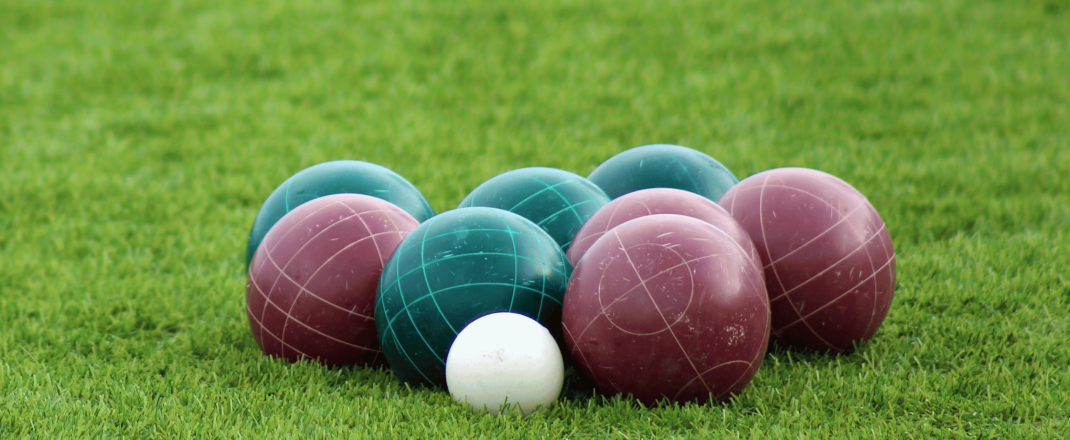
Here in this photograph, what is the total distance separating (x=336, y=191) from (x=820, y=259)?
287cm

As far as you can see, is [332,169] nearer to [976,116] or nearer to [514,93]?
[514,93]

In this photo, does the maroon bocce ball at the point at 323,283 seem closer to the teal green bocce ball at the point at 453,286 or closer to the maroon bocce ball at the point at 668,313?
the teal green bocce ball at the point at 453,286

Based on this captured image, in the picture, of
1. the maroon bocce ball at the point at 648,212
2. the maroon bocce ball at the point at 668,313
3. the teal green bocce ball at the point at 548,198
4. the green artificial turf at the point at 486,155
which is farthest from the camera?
the teal green bocce ball at the point at 548,198

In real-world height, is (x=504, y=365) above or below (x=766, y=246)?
below

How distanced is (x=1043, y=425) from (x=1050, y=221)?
392cm

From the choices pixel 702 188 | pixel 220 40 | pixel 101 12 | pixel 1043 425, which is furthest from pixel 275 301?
pixel 101 12

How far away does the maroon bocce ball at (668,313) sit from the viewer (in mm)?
4176

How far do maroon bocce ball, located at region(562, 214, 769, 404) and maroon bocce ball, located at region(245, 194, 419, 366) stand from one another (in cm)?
115

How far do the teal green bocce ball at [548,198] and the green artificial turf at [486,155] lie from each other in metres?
1.18

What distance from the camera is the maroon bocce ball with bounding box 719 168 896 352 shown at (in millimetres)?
4824

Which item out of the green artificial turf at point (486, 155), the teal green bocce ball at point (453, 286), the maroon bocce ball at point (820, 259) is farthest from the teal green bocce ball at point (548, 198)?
the green artificial turf at point (486, 155)

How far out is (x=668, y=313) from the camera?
4.16m

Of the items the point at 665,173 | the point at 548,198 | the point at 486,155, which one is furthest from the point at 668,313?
the point at 486,155

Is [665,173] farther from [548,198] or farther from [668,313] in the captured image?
[668,313]
